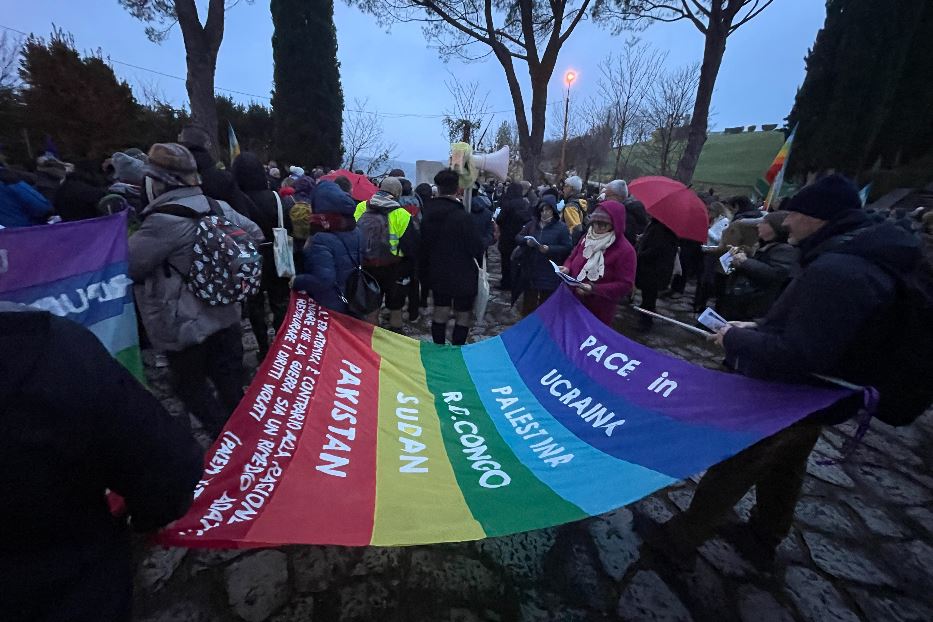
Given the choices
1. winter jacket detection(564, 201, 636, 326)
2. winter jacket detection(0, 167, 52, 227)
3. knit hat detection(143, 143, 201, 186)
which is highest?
knit hat detection(143, 143, 201, 186)

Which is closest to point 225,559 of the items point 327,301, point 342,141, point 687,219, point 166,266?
point 166,266

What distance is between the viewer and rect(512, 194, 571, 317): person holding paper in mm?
5344

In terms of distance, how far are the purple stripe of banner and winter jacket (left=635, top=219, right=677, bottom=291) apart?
599cm

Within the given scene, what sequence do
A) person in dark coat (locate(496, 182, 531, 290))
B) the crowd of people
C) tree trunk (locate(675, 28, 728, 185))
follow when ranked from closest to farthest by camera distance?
1. the crowd of people
2. person in dark coat (locate(496, 182, 531, 290))
3. tree trunk (locate(675, 28, 728, 185))

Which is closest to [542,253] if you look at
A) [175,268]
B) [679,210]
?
[679,210]

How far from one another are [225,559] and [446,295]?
121 inches

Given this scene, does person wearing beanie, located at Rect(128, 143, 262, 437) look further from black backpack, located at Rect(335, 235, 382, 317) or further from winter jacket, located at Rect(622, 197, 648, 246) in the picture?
winter jacket, located at Rect(622, 197, 648, 246)

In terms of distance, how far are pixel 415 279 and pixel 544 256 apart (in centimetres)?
177

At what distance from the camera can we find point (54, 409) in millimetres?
944

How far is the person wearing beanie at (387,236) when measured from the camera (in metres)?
5.07

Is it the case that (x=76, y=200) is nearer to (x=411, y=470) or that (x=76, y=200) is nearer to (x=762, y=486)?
(x=411, y=470)

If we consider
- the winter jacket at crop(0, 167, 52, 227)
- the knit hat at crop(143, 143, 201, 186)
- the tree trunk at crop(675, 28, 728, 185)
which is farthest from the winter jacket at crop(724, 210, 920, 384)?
the tree trunk at crop(675, 28, 728, 185)

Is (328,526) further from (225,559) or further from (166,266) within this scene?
(166,266)

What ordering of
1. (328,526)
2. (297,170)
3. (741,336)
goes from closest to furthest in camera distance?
(328,526)
(741,336)
(297,170)
